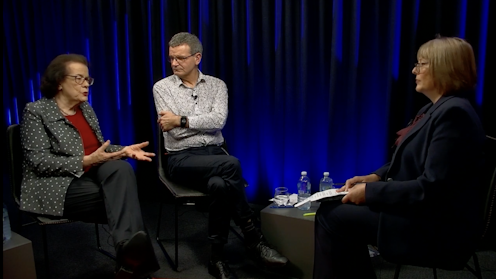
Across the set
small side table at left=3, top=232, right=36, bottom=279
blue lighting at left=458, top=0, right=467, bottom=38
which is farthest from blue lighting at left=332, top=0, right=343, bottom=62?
small side table at left=3, top=232, right=36, bottom=279

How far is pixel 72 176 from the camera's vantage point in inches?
80.5

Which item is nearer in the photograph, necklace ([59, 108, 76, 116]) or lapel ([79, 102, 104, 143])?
necklace ([59, 108, 76, 116])

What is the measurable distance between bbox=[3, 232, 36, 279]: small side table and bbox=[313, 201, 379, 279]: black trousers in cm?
143

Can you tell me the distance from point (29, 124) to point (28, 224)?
140 cm

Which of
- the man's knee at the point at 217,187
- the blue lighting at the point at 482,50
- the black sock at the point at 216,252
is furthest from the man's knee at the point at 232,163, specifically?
the blue lighting at the point at 482,50

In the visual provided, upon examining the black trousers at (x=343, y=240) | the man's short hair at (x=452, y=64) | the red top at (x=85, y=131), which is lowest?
the black trousers at (x=343, y=240)

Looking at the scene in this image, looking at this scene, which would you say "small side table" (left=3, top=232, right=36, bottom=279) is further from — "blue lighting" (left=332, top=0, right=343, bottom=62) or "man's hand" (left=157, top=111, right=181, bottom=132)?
"blue lighting" (left=332, top=0, right=343, bottom=62)

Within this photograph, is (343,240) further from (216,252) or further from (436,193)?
(216,252)

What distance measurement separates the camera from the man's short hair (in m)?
1.49

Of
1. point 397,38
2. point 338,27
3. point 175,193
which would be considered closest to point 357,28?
point 338,27

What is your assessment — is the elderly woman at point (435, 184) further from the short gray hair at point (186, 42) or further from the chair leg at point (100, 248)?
the chair leg at point (100, 248)

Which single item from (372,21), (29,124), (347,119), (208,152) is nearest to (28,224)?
(29,124)

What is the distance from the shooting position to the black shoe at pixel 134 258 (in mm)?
1777

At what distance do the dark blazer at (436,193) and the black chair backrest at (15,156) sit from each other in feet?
5.75
